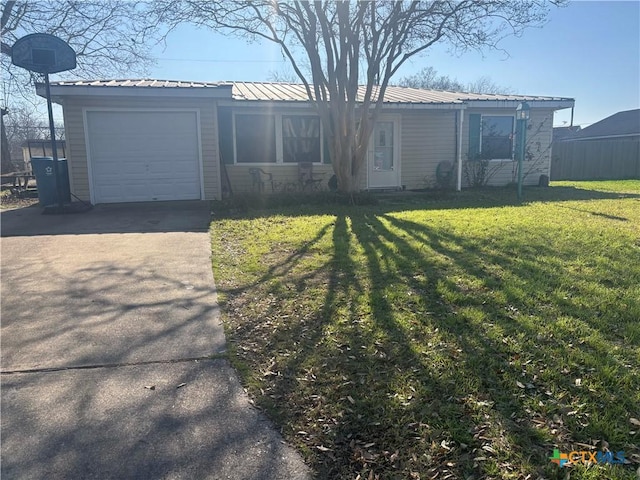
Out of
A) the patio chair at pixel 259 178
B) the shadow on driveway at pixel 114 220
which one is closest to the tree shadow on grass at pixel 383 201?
the shadow on driveway at pixel 114 220

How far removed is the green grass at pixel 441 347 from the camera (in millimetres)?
2293

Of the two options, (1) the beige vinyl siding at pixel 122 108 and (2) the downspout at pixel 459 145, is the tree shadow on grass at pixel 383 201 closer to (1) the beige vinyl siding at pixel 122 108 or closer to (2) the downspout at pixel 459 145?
(2) the downspout at pixel 459 145

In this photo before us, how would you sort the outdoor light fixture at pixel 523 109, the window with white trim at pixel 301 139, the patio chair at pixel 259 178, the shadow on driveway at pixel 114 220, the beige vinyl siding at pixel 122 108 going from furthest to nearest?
the window with white trim at pixel 301 139
the patio chair at pixel 259 178
the outdoor light fixture at pixel 523 109
the beige vinyl siding at pixel 122 108
the shadow on driveway at pixel 114 220

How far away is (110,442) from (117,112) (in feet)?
32.9

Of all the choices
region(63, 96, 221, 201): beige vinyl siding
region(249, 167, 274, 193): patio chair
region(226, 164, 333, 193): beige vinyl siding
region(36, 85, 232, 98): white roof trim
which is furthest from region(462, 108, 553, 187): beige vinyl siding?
region(36, 85, 232, 98): white roof trim

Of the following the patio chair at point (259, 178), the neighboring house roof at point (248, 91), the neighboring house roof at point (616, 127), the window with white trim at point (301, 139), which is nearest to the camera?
the neighboring house roof at point (248, 91)

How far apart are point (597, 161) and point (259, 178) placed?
1784 centimetres

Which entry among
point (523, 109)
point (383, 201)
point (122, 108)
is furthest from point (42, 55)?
point (523, 109)

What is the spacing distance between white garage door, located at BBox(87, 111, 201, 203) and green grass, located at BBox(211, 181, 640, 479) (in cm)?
515

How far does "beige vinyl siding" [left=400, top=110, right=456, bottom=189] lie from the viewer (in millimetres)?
13914

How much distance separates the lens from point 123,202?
1117cm

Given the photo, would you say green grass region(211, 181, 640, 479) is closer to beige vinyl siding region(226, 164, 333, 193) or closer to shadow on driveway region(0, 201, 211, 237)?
shadow on driveway region(0, 201, 211, 237)

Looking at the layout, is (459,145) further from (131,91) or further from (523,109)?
(131,91)

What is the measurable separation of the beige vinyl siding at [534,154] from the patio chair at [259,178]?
20.2ft
